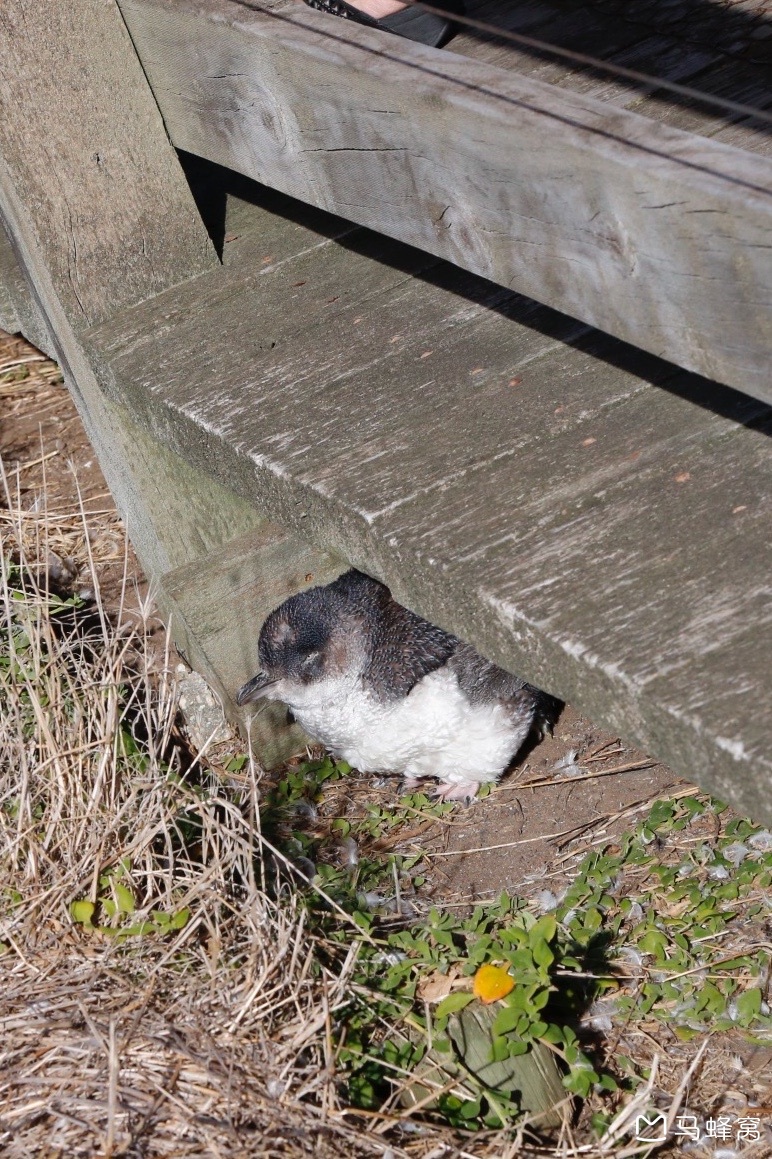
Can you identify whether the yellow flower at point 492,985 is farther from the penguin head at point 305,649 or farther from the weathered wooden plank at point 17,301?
the weathered wooden plank at point 17,301

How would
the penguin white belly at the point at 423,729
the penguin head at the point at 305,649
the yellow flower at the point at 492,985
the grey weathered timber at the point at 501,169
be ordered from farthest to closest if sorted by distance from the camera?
the penguin head at the point at 305,649, the penguin white belly at the point at 423,729, the yellow flower at the point at 492,985, the grey weathered timber at the point at 501,169

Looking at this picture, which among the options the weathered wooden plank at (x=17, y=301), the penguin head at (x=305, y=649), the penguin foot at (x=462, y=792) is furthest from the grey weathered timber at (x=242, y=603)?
the weathered wooden plank at (x=17, y=301)

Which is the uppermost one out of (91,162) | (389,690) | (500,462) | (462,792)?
(91,162)

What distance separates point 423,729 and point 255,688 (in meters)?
0.52

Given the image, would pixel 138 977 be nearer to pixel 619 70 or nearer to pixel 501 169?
pixel 501 169

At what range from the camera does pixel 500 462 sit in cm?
259

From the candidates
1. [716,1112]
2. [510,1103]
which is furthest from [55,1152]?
[716,1112]

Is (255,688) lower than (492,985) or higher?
higher

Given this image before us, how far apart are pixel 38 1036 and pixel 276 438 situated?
1.33 m

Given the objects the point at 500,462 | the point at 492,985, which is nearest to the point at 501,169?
the point at 500,462

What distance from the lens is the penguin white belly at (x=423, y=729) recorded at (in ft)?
11.9

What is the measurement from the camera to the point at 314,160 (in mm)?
2854

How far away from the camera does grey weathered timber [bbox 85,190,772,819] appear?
209 centimetres

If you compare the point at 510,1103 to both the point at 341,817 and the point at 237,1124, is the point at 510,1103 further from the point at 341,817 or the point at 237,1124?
the point at 341,817
